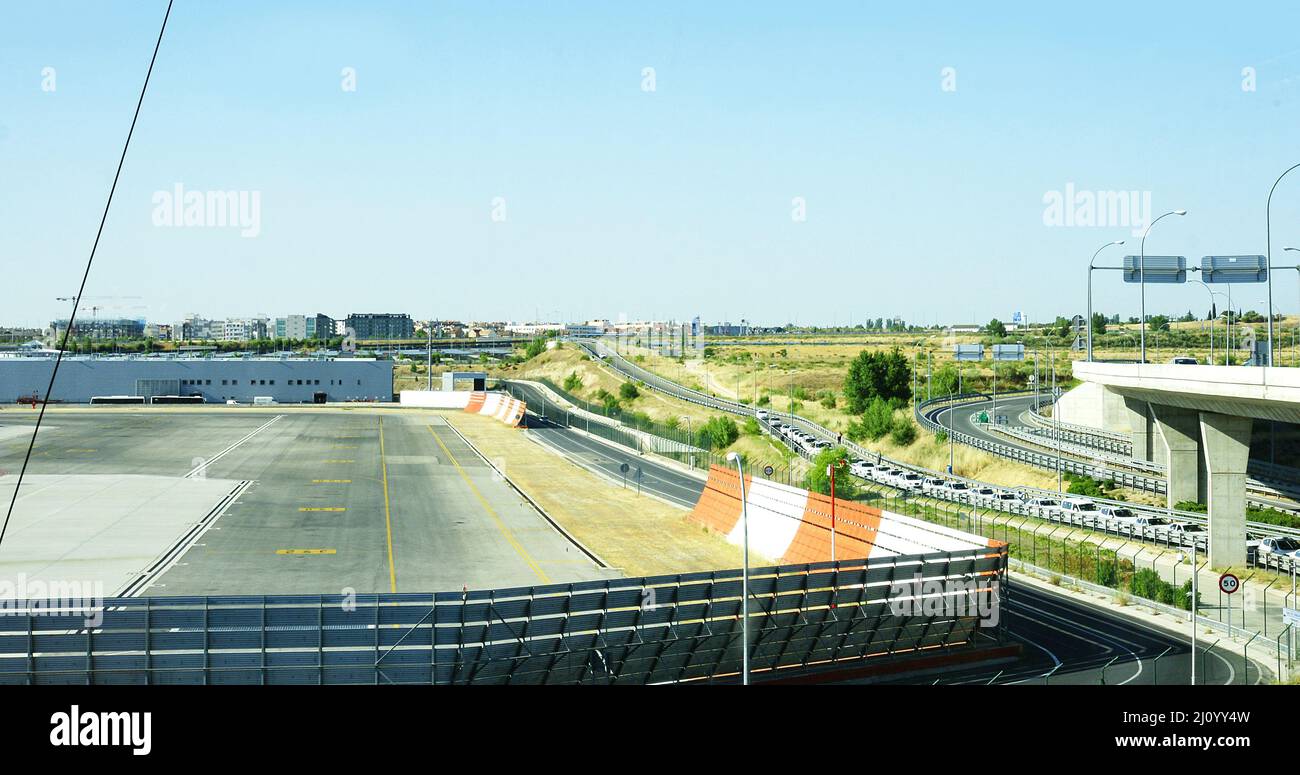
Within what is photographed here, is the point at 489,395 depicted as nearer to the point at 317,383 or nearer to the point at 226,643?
the point at 317,383

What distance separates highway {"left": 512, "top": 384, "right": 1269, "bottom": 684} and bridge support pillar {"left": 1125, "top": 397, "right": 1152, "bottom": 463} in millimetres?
33684

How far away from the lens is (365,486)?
62062 mm

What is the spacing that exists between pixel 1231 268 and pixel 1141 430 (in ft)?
74.2

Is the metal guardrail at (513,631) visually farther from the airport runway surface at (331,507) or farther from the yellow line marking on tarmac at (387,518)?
the yellow line marking on tarmac at (387,518)

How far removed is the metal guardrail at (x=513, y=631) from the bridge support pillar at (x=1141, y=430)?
155 feet

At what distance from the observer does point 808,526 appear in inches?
1650

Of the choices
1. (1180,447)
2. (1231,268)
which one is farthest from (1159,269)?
(1180,447)

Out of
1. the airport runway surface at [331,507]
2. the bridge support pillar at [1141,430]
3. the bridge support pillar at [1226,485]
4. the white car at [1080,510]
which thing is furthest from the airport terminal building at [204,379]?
the bridge support pillar at [1226,485]

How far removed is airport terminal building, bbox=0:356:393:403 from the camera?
131125mm

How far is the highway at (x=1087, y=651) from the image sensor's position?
2753 cm

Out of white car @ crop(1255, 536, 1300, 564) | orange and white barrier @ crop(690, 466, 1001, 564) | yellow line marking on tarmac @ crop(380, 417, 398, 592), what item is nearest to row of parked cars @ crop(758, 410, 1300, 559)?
white car @ crop(1255, 536, 1300, 564)

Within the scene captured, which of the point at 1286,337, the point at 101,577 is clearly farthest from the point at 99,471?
the point at 1286,337

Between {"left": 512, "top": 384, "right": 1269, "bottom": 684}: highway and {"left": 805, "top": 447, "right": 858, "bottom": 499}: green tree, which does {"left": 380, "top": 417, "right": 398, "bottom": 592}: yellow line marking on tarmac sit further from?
{"left": 805, "top": 447, "right": 858, "bottom": 499}: green tree

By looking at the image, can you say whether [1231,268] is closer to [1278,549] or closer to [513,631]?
[1278,549]
